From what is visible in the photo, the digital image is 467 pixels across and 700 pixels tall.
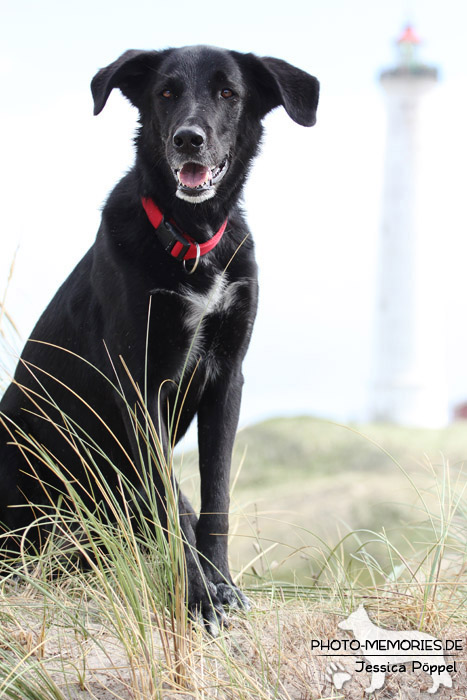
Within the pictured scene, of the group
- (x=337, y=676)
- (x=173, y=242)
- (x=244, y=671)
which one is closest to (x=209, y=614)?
(x=244, y=671)

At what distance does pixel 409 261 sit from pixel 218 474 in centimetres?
1894

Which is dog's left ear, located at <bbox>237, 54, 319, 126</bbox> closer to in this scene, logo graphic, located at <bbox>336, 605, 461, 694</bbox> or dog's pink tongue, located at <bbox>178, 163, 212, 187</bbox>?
dog's pink tongue, located at <bbox>178, 163, 212, 187</bbox>

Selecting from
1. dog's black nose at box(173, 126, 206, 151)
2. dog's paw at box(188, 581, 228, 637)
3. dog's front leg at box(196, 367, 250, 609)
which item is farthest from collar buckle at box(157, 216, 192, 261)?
dog's paw at box(188, 581, 228, 637)

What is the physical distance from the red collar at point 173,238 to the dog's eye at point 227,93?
468mm

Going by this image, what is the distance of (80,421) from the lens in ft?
9.54

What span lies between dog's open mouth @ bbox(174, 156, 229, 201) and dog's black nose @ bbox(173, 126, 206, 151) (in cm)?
9

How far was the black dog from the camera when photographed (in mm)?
2582

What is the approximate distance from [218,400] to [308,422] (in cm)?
1122

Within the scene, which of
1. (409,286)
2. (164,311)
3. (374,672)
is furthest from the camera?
(409,286)

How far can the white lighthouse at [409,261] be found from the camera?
20781mm

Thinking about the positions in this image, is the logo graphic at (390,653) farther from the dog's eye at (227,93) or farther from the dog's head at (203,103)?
the dog's eye at (227,93)

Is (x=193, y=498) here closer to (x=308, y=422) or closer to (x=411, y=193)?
(x=308, y=422)

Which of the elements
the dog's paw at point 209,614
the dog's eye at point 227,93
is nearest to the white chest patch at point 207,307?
the dog's eye at point 227,93

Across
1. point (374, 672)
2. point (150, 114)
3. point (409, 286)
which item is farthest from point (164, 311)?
point (409, 286)
